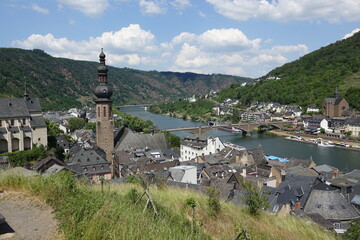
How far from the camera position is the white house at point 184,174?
18781mm

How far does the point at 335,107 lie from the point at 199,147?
44.4 m

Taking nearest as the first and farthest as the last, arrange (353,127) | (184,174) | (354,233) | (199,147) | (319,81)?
(354,233) → (184,174) → (199,147) → (353,127) → (319,81)

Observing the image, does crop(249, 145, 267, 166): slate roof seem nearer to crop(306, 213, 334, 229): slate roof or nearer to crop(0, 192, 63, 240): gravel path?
crop(306, 213, 334, 229): slate roof

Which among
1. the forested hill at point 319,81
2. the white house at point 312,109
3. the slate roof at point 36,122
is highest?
the forested hill at point 319,81

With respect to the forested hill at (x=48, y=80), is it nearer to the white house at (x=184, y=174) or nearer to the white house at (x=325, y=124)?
the white house at (x=184, y=174)

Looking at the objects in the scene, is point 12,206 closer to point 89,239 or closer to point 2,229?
point 2,229

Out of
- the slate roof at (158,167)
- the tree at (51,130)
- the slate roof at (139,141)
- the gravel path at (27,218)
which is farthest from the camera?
the tree at (51,130)

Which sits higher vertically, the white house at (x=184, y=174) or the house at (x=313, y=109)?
the house at (x=313, y=109)

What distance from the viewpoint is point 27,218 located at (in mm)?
4730

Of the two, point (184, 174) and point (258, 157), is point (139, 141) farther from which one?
point (184, 174)

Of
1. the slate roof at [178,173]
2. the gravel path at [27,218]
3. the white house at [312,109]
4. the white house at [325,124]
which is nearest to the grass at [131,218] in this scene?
the gravel path at [27,218]

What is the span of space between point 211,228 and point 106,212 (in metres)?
2.40

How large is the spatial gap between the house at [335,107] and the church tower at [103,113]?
52010 millimetres

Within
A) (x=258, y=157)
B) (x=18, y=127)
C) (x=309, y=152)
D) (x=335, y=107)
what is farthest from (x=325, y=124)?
(x=18, y=127)
